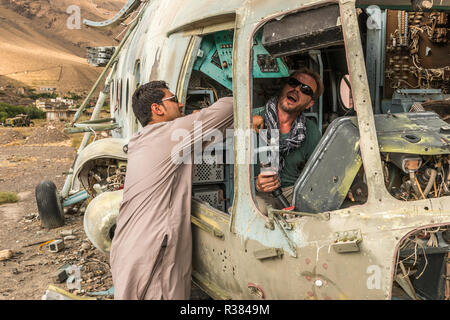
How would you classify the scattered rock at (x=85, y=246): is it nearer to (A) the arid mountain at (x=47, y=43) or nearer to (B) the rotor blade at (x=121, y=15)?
(B) the rotor blade at (x=121, y=15)

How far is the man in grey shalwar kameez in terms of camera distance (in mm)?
2943

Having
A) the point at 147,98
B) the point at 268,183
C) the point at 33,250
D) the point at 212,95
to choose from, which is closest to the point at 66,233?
the point at 33,250

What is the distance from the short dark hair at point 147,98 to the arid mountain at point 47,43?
49381 mm

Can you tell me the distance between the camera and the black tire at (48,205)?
22.2 ft

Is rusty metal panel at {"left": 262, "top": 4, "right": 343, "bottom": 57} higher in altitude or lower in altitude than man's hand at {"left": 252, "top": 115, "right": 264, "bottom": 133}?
higher

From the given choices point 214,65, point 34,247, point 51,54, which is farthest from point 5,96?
point 214,65

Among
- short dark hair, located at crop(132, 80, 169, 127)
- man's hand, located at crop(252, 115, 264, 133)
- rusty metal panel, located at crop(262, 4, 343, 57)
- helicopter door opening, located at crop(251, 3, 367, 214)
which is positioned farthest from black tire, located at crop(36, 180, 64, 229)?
rusty metal panel, located at crop(262, 4, 343, 57)

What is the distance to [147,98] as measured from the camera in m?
3.31

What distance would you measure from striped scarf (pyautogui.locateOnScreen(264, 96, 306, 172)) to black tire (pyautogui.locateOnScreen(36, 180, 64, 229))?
14.8 ft

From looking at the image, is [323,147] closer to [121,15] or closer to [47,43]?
[121,15]

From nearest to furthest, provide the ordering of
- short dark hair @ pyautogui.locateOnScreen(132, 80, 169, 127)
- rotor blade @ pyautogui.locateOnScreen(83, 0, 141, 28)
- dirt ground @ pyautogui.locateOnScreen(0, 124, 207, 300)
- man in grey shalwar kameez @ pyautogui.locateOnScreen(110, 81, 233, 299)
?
man in grey shalwar kameez @ pyautogui.locateOnScreen(110, 81, 233, 299)
short dark hair @ pyautogui.locateOnScreen(132, 80, 169, 127)
dirt ground @ pyautogui.locateOnScreen(0, 124, 207, 300)
rotor blade @ pyautogui.locateOnScreen(83, 0, 141, 28)

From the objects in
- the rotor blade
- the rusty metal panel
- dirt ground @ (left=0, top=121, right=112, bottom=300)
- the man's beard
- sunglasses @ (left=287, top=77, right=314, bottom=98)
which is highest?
the rotor blade

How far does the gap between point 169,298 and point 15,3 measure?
3522 inches

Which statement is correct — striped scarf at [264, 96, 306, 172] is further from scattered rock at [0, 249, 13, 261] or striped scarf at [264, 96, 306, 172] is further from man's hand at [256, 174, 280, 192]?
scattered rock at [0, 249, 13, 261]
